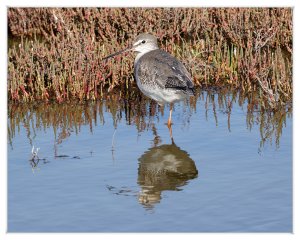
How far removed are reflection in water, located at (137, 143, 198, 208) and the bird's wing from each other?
0.73 metres

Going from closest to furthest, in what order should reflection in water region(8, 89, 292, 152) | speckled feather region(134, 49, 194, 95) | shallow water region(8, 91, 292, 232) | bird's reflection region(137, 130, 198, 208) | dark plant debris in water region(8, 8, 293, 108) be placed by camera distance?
shallow water region(8, 91, 292, 232) → bird's reflection region(137, 130, 198, 208) → speckled feather region(134, 49, 194, 95) → reflection in water region(8, 89, 292, 152) → dark plant debris in water region(8, 8, 293, 108)

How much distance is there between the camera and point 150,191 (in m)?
6.59

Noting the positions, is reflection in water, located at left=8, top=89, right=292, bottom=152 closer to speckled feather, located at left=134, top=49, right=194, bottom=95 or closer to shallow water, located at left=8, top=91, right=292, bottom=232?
shallow water, located at left=8, top=91, right=292, bottom=232

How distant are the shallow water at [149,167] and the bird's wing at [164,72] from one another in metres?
0.57

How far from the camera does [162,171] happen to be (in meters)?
7.16

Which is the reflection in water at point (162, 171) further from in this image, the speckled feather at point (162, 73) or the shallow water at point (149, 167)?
the speckled feather at point (162, 73)

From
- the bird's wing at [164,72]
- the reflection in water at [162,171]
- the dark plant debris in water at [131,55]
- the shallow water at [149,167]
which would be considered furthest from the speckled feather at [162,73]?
the dark plant debris in water at [131,55]

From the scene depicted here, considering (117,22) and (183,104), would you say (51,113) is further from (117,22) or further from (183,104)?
(117,22)

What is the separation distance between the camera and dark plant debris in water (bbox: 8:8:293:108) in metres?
9.41

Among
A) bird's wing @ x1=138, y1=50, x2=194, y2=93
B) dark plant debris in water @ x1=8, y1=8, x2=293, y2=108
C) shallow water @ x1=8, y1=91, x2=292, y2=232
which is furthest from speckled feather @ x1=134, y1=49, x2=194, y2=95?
dark plant debris in water @ x1=8, y1=8, x2=293, y2=108

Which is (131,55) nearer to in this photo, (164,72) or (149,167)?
(164,72)

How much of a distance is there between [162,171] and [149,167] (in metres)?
0.17
